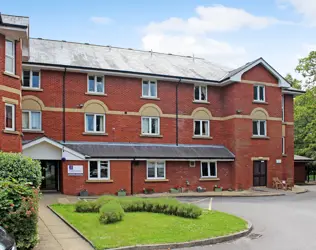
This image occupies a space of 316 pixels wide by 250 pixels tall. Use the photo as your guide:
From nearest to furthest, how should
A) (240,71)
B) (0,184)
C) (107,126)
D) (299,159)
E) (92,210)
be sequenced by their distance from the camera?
(0,184) < (92,210) < (107,126) < (240,71) < (299,159)

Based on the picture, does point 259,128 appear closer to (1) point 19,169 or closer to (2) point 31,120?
(2) point 31,120

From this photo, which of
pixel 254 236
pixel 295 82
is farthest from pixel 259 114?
pixel 295 82

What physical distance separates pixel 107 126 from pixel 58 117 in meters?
3.34

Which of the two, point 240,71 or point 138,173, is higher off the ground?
point 240,71

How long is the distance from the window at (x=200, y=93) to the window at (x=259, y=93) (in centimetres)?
385

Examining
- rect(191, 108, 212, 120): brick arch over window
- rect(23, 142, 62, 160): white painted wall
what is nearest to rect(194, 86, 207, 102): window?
rect(191, 108, 212, 120): brick arch over window

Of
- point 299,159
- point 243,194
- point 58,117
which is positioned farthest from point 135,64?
point 299,159

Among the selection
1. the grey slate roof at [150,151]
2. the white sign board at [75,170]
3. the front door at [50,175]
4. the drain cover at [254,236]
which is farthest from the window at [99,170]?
the drain cover at [254,236]

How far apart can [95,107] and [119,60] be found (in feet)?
15.6

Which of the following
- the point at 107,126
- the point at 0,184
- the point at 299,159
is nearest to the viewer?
the point at 0,184

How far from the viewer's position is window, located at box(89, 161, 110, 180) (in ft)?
77.4

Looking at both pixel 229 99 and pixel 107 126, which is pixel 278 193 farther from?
pixel 107 126

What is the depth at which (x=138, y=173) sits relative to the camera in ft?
82.2

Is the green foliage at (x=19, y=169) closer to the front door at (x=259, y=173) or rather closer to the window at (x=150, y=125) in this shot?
the window at (x=150, y=125)
